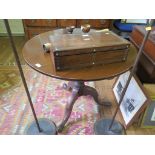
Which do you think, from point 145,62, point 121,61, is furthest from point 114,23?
point 121,61

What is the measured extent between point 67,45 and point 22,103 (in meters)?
0.83

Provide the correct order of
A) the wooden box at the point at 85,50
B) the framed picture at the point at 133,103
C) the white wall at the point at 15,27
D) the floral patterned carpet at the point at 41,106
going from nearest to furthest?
the wooden box at the point at 85,50, the framed picture at the point at 133,103, the floral patterned carpet at the point at 41,106, the white wall at the point at 15,27

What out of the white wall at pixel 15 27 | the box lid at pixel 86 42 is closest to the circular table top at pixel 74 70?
the box lid at pixel 86 42

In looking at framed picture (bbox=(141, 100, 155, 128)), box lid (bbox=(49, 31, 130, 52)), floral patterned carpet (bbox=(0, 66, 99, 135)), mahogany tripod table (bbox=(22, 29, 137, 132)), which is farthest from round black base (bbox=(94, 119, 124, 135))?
box lid (bbox=(49, 31, 130, 52))

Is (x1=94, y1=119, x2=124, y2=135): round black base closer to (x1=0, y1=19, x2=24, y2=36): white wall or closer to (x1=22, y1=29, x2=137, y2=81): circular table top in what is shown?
(x1=22, y1=29, x2=137, y2=81): circular table top

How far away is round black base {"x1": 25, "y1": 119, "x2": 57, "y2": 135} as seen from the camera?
117 centimetres

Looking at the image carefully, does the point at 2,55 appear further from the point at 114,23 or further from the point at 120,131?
the point at 120,131

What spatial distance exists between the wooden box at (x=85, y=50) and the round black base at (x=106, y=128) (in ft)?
1.74

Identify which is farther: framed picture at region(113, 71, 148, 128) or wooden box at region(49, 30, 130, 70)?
framed picture at region(113, 71, 148, 128)

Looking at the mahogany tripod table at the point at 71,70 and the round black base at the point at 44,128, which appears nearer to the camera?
the mahogany tripod table at the point at 71,70

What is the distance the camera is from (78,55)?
862 mm

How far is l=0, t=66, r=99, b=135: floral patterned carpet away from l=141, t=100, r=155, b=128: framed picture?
363 millimetres

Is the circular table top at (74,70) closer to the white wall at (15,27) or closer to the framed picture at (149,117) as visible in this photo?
the framed picture at (149,117)

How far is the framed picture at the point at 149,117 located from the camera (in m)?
1.19
